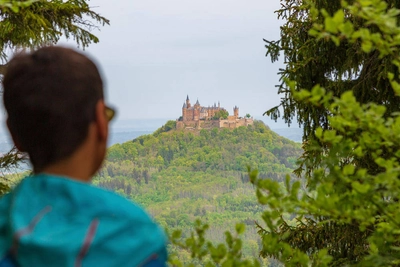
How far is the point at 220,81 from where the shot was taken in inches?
4286

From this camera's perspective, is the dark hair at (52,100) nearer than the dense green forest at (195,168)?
Yes

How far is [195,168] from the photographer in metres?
41.3

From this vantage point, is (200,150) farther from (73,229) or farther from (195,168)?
(73,229)

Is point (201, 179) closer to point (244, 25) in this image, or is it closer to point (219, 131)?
point (219, 131)

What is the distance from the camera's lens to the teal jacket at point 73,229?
0.64 m

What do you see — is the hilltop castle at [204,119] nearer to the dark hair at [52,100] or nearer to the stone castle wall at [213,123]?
the stone castle wall at [213,123]

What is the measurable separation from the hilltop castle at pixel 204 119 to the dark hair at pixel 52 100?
3488 cm

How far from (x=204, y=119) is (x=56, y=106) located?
125 ft

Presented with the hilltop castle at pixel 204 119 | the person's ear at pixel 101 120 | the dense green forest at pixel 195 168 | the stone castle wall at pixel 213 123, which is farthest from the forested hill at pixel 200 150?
the person's ear at pixel 101 120

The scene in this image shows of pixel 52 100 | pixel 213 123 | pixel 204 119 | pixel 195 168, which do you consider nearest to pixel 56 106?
pixel 52 100

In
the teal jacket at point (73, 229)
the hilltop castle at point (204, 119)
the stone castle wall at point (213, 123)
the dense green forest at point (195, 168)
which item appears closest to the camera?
the teal jacket at point (73, 229)

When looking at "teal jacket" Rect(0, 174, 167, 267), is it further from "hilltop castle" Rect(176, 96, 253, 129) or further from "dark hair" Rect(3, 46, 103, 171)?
"hilltop castle" Rect(176, 96, 253, 129)

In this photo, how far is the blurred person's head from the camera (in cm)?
70

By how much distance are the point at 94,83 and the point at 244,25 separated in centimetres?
10254
